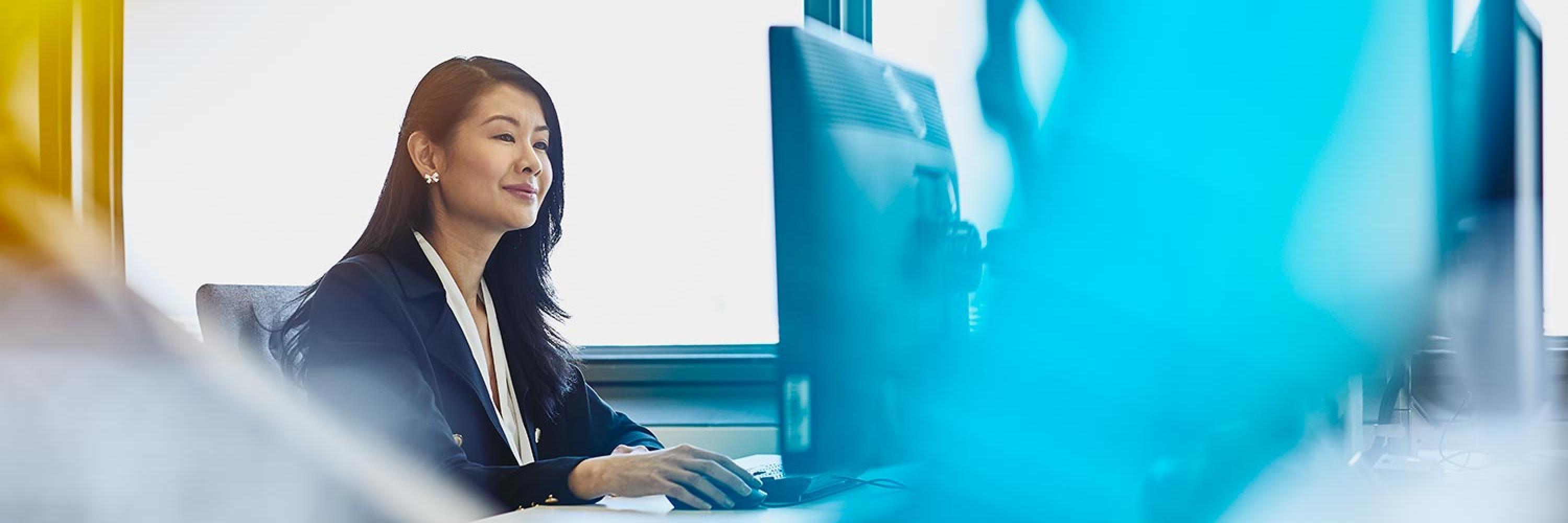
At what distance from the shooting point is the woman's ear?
1809 mm

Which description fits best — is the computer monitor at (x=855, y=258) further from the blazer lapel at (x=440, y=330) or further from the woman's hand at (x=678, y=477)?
the blazer lapel at (x=440, y=330)

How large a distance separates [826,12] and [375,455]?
1233 mm

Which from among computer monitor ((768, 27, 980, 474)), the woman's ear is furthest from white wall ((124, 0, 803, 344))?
computer monitor ((768, 27, 980, 474))

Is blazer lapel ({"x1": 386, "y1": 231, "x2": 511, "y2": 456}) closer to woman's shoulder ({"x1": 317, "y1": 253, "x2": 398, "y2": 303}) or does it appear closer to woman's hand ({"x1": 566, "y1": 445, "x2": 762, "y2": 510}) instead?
woman's shoulder ({"x1": 317, "y1": 253, "x2": 398, "y2": 303})

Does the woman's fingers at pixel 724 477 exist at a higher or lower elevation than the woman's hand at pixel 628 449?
higher

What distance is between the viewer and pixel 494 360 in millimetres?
1786

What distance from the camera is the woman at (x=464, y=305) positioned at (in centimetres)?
152

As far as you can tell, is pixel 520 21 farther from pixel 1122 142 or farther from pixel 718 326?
pixel 1122 142

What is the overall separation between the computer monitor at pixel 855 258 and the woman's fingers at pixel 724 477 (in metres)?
0.14

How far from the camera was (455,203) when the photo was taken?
183 cm

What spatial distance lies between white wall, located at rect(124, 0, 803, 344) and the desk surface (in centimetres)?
126

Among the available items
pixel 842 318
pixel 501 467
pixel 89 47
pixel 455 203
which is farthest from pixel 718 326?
pixel 842 318

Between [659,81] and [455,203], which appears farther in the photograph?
[659,81]

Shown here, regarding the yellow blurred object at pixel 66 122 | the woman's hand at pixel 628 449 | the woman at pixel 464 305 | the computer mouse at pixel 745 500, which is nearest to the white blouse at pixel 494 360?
the woman at pixel 464 305
